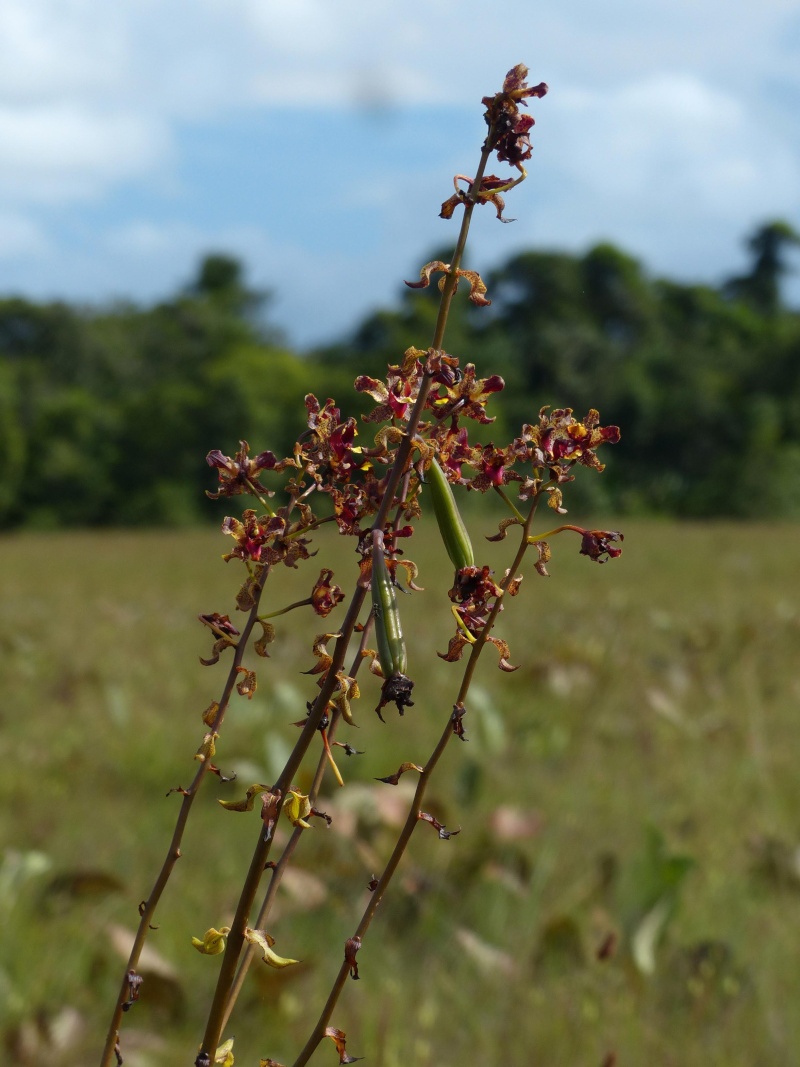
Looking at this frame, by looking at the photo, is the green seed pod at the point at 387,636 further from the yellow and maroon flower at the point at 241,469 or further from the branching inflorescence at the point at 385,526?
the yellow and maroon flower at the point at 241,469

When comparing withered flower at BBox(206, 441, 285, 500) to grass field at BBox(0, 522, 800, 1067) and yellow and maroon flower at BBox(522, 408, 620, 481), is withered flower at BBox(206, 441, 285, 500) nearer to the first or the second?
yellow and maroon flower at BBox(522, 408, 620, 481)

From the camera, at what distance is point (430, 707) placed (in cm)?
489

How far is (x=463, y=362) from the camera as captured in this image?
491 centimetres

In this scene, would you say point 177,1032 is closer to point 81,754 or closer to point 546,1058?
point 546,1058

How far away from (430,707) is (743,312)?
5220 centimetres

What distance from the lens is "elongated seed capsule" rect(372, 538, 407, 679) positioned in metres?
0.66

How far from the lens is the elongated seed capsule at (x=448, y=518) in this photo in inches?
28.0

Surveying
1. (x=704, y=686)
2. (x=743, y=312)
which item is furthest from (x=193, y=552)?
(x=743, y=312)

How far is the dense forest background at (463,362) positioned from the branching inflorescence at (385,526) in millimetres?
123

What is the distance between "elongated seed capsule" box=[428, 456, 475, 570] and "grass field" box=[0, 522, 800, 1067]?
3.55 ft

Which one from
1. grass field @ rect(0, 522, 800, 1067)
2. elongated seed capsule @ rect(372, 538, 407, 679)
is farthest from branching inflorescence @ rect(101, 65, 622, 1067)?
grass field @ rect(0, 522, 800, 1067)

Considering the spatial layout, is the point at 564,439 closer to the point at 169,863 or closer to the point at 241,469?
the point at 241,469

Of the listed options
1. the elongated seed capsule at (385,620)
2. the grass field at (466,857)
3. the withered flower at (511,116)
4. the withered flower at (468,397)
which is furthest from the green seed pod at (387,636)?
the grass field at (466,857)

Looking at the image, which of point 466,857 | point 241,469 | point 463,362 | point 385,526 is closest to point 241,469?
point 241,469
